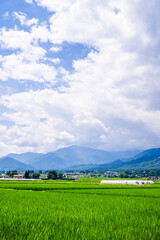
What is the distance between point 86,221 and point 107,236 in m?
2.16

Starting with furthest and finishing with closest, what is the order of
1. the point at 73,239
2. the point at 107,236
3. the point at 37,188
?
1. the point at 37,188
2. the point at 107,236
3. the point at 73,239

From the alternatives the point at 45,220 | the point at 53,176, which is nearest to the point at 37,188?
the point at 45,220

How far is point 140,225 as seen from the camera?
7148 mm

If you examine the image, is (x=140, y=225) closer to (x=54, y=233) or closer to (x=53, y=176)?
(x=54, y=233)

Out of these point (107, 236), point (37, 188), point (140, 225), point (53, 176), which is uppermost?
point (107, 236)

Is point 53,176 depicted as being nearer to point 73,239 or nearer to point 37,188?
point 37,188

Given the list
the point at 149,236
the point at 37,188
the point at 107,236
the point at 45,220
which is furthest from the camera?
the point at 37,188

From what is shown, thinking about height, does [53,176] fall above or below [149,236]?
Result: below

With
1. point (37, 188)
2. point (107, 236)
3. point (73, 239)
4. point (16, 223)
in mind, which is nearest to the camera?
point (73, 239)

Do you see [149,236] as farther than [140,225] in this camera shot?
No

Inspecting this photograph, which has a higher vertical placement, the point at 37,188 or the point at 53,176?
the point at 37,188

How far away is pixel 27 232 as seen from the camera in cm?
546

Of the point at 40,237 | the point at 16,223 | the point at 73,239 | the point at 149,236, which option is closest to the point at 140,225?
the point at 149,236

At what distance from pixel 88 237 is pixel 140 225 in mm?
2973
